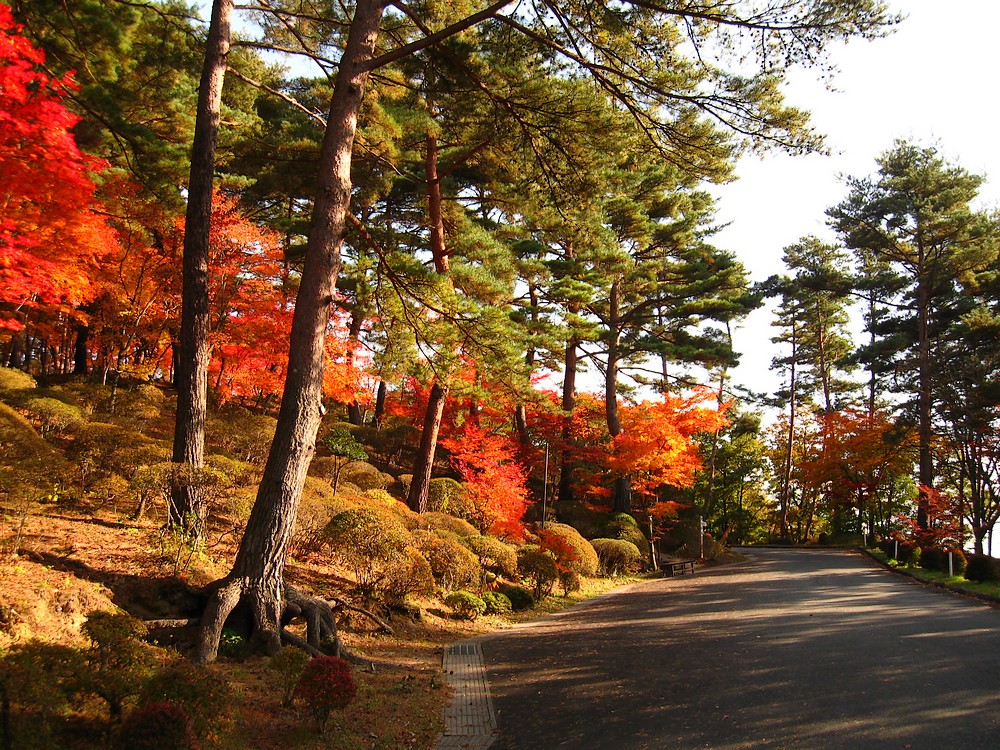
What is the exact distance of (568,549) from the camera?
46.1ft

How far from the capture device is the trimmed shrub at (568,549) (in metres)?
13.9

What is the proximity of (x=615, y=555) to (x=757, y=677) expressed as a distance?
12.3 metres

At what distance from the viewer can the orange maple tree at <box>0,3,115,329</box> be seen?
7438mm

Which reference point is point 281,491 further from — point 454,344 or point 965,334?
point 965,334

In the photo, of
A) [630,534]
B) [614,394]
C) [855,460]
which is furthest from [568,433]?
[855,460]

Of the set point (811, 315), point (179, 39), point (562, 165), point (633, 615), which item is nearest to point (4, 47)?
point (179, 39)

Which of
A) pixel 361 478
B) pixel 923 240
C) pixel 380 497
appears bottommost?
pixel 380 497

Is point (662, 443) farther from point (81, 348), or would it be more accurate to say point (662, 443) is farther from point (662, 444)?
point (81, 348)

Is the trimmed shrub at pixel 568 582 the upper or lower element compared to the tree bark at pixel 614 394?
lower

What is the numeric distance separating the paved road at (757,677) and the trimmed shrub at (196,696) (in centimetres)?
223

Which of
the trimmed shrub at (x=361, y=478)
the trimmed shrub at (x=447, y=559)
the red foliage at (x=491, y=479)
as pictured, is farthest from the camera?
the red foliage at (x=491, y=479)

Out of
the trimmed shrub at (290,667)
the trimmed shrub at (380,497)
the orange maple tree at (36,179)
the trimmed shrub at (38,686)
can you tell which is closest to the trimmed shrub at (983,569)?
the trimmed shrub at (380,497)

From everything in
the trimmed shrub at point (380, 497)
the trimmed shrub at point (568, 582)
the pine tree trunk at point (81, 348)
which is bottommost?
the trimmed shrub at point (568, 582)

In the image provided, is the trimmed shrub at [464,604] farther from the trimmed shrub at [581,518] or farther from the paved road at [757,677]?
the trimmed shrub at [581,518]
